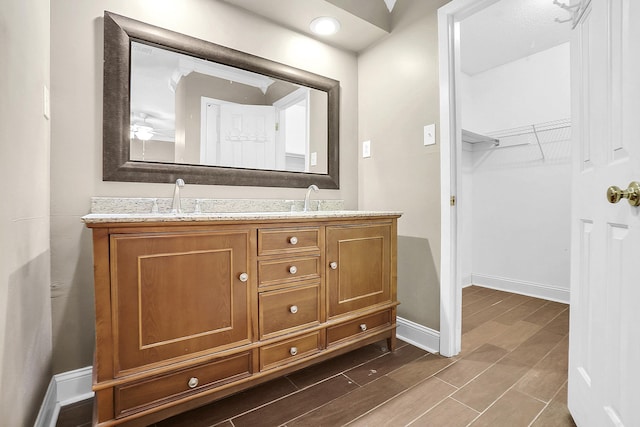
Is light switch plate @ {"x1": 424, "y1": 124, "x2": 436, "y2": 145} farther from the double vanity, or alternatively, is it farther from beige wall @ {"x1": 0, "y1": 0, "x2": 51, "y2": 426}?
beige wall @ {"x1": 0, "y1": 0, "x2": 51, "y2": 426}

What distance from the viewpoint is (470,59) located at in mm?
3021

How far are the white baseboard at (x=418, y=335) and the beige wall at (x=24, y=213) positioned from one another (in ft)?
6.00

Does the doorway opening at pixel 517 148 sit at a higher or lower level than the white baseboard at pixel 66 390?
higher

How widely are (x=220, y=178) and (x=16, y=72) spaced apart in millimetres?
920

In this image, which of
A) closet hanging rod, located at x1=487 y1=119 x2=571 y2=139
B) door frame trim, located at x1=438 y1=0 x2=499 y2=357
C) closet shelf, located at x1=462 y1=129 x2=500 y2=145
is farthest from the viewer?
closet shelf, located at x1=462 y1=129 x2=500 y2=145

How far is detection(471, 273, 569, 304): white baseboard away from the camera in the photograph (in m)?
2.75

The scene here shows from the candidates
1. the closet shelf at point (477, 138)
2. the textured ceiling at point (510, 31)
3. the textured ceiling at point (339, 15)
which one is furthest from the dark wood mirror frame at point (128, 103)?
the closet shelf at point (477, 138)

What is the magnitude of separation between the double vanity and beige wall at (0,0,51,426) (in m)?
0.20

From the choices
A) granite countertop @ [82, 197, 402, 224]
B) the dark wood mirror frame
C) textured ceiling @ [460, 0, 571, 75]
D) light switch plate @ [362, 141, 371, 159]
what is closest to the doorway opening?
textured ceiling @ [460, 0, 571, 75]

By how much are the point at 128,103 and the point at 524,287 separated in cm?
354

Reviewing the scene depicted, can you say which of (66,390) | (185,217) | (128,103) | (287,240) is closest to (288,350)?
(287,240)

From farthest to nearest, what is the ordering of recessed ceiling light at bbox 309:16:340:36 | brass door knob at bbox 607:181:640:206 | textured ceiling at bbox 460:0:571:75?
textured ceiling at bbox 460:0:571:75, recessed ceiling light at bbox 309:16:340:36, brass door knob at bbox 607:181:640:206

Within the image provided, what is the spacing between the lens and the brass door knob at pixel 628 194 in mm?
779

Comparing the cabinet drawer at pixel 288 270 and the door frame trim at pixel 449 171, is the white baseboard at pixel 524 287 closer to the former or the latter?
the door frame trim at pixel 449 171
